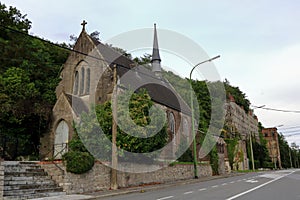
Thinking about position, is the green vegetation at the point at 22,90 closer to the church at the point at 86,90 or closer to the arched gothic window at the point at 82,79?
the church at the point at 86,90

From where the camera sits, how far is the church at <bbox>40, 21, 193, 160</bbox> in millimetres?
22859

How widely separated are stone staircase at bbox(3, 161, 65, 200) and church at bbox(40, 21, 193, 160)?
15.1 ft

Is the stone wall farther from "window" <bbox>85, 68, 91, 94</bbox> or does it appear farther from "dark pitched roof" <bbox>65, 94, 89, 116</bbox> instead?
"window" <bbox>85, 68, 91, 94</bbox>

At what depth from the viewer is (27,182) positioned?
1373 cm

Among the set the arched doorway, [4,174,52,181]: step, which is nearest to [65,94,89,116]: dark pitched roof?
the arched doorway

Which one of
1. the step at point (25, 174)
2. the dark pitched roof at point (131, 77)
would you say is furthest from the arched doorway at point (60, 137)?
the step at point (25, 174)

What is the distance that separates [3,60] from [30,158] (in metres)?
10.8

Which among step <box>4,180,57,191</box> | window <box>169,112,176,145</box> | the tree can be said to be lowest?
step <box>4,180,57,191</box>

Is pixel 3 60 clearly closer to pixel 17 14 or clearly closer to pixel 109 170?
pixel 17 14

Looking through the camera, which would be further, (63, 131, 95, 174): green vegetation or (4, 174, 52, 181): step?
(63, 131, 95, 174): green vegetation

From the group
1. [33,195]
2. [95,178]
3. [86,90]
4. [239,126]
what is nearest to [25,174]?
[33,195]

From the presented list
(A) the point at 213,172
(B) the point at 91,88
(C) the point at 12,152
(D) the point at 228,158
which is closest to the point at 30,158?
(C) the point at 12,152

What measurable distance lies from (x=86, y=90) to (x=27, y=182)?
45.8 feet

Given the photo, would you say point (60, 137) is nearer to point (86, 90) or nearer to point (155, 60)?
point (86, 90)
